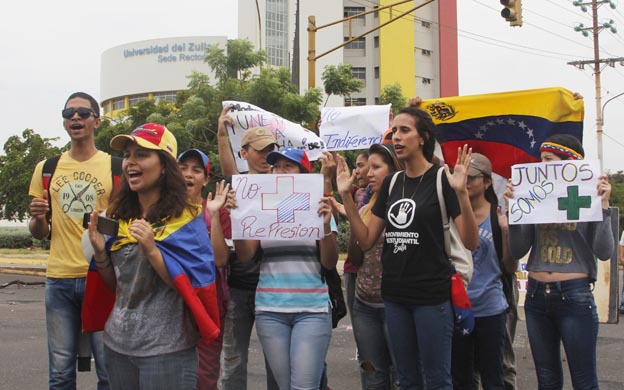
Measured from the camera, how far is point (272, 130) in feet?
18.3

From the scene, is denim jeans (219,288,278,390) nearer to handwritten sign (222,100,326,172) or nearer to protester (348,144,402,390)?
protester (348,144,402,390)

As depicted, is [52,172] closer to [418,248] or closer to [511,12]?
[418,248]

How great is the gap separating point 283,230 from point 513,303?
2.39 metres

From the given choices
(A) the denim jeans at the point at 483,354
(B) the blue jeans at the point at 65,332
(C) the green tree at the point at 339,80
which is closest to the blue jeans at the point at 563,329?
(A) the denim jeans at the point at 483,354

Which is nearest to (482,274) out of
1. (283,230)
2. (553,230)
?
(553,230)

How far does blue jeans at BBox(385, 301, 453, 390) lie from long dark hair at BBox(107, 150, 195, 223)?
4.64ft

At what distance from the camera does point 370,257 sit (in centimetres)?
459

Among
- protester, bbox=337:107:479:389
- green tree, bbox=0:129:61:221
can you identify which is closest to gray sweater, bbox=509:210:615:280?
protester, bbox=337:107:479:389

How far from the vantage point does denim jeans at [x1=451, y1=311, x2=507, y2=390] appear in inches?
175

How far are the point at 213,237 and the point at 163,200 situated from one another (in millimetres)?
1024

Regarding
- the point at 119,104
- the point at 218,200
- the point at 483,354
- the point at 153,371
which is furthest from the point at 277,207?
the point at 119,104

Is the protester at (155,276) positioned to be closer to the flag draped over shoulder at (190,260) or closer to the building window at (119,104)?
the flag draped over shoulder at (190,260)

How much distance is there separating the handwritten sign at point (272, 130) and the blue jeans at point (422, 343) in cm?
190

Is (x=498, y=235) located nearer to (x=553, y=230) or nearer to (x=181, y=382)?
(x=553, y=230)
